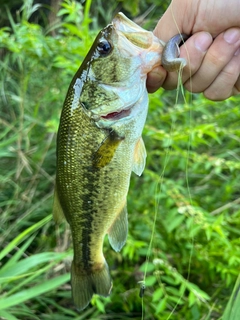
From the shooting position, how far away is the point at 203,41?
1.35 meters

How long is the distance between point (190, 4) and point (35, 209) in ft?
5.59

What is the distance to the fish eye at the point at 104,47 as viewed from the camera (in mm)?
1245

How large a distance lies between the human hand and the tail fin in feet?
2.30

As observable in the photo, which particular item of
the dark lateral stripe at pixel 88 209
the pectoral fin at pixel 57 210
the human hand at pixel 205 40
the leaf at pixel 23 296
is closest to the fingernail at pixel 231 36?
the human hand at pixel 205 40

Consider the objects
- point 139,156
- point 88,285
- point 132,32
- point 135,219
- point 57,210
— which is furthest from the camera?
point 135,219

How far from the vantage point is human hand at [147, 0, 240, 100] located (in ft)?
4.37

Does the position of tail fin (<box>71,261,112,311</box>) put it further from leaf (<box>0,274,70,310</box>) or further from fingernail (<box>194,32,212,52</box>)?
fingernail (<box>194,32,212,52</box>)

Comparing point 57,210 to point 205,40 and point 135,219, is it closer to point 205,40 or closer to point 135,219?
point 205,40

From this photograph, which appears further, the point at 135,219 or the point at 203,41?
the point at 135,219

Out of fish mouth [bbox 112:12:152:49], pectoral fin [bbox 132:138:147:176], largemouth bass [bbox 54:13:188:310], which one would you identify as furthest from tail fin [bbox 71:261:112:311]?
fish mouth [bbox 112:12:152:49]

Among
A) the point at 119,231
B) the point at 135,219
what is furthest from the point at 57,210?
the point at 135,219

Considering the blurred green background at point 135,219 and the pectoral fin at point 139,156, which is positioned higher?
the pectoral fin at point 139,156

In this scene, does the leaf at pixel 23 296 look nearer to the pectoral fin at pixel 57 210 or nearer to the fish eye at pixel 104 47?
the pectoral fin at pixel 57 210

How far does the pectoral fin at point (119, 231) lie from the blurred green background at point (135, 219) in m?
0.17
